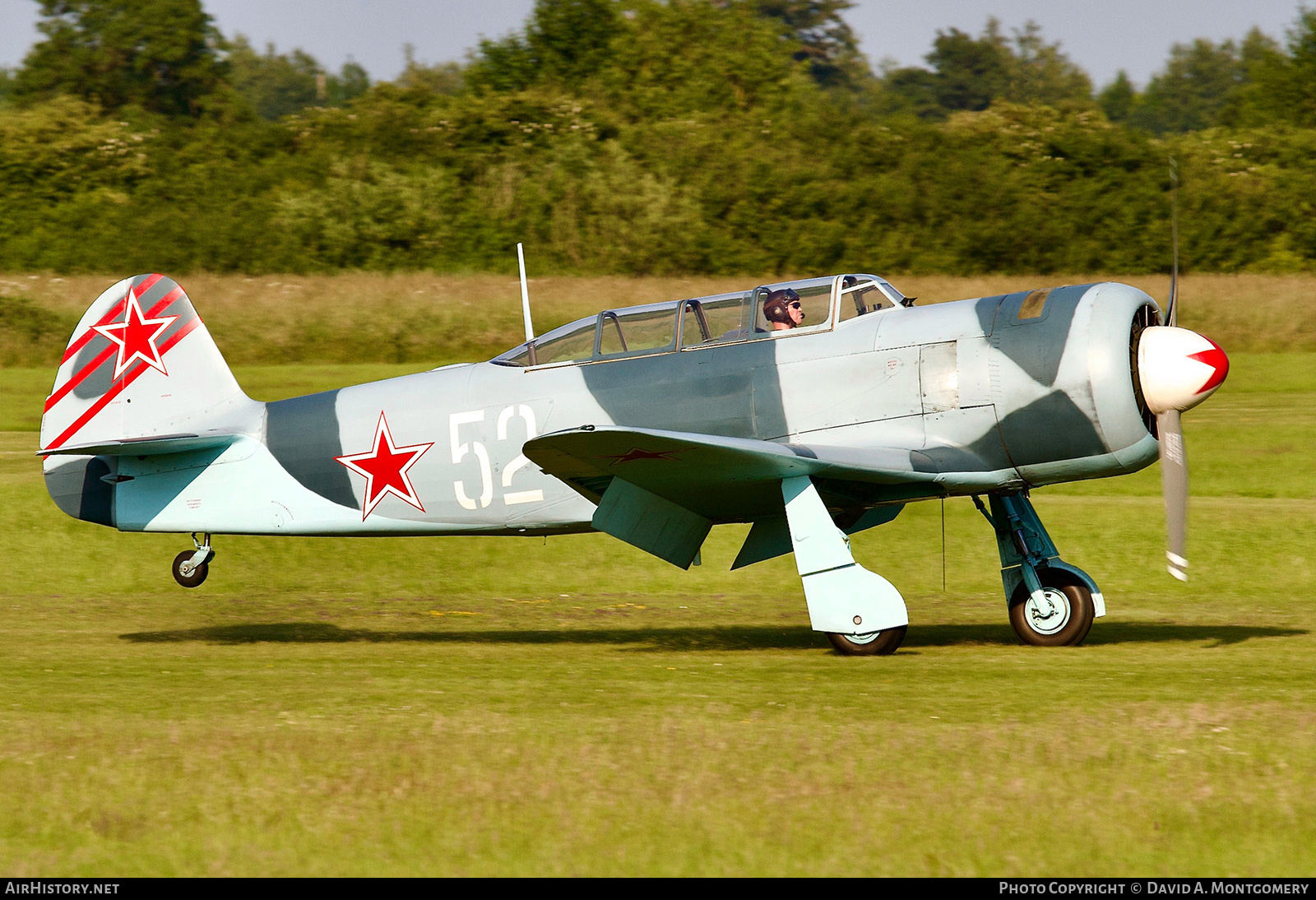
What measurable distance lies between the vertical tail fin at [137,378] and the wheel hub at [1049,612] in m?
6.43

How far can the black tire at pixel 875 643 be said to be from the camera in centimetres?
930

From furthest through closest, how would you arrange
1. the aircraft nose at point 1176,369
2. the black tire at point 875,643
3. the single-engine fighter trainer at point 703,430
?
the black tire at point 875,643, the single-engine fighter trainer at point 703,430, the aircraft nose at point 1176,369

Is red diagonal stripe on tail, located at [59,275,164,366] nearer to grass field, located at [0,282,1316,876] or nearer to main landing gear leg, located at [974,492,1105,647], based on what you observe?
grass field, located at [0,282,1316,876]

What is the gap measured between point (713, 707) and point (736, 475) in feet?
7.86

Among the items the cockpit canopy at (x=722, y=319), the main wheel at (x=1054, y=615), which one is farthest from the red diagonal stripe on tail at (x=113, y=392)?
the main wheel at (x=1054, y=615)

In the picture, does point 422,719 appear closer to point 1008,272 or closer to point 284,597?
point 284,597

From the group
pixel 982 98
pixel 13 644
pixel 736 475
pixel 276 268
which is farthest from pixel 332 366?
pixel 982 98

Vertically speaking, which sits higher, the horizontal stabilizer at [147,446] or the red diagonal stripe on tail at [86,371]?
the red diagonal stripe on tail at [86,371]

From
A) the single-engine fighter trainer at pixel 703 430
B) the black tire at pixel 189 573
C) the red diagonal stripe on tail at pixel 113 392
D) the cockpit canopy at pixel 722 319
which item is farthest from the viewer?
the red diagonal stripe on tail at pixel 113 392

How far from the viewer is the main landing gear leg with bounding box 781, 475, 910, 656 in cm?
909

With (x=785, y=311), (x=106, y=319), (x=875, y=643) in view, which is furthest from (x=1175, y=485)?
(x=106, y=319)

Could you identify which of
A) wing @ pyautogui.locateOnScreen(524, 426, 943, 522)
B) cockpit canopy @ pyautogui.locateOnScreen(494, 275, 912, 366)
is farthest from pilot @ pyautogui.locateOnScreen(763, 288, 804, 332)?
wing @ pyautogui.locateOnScreen(524, 426, 943, 522)

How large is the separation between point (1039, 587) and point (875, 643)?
1.52 m

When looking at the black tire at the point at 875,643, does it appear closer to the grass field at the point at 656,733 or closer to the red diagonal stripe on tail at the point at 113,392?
the grass field at the point at 656,733
